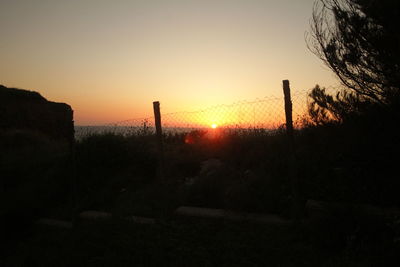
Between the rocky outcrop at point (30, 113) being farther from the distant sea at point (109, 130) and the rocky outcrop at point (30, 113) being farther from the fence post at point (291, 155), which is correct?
the fence post at point (291, 155)

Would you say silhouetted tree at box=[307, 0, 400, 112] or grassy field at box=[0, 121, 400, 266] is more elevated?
silhouetted tree at box=[307, 0, 400, 112]

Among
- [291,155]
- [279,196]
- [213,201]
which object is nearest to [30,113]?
[213,201]

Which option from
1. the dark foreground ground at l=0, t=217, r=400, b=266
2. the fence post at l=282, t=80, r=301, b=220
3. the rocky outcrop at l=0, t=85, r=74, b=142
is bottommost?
the dark foreground ground at l=0, t=217, r=400, b=266

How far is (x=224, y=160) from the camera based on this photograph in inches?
315

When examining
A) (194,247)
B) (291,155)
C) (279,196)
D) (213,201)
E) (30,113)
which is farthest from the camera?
(30,113)

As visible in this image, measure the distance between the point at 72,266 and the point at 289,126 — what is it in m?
3.77

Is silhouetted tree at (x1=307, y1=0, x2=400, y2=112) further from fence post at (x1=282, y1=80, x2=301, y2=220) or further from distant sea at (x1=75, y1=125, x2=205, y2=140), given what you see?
distant sea at (x1=75, y1=125, x2=205, y2=140)

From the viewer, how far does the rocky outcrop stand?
23.3m

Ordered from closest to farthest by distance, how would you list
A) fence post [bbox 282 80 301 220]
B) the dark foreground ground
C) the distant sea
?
the dark foreground ground → fence post [bbox 282 80 301 220] → the distant sea

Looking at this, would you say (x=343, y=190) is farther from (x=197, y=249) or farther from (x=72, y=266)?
(x=72, y=266)

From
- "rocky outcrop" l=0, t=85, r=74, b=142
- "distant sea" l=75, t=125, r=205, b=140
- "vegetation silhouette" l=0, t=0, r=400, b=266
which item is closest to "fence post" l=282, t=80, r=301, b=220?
"vegetation silhouette" l=0, t=0, r=400, b=266

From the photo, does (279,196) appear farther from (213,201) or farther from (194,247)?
(194,247)

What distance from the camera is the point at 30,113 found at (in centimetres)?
→ 2555

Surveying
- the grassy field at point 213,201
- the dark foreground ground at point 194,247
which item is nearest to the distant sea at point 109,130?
the grassy field at point 213,201
